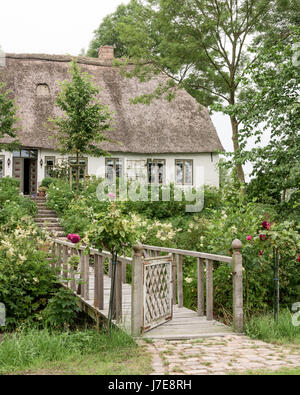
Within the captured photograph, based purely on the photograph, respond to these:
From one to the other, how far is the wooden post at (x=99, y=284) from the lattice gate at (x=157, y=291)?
121cm

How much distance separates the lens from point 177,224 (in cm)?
1889

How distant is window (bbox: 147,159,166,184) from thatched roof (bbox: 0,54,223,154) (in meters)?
0.84

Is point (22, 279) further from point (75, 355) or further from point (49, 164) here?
point (49, 164)

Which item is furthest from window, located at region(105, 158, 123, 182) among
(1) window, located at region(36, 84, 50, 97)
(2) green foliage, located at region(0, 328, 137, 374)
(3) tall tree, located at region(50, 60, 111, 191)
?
(2) green foliage, located at region(0, 328, 137, 374)

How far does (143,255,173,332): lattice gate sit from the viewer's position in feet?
22.9

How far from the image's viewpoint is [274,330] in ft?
22.9

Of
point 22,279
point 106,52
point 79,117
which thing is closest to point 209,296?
point 22,279

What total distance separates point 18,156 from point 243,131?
17386 millimetres

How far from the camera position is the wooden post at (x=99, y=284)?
8352 millimetres

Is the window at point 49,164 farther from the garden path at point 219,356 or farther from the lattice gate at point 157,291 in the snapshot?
the garden path at point 219,356

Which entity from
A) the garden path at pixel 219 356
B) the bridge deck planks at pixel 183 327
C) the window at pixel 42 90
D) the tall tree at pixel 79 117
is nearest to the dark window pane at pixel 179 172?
the tall tree at pixel 79 117

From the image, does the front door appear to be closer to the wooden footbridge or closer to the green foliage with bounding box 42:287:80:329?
the green foliage with bounding box 42:287:80:329
